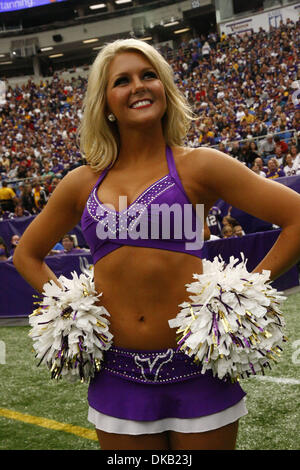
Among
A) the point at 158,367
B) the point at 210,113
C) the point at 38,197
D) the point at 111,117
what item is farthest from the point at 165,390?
the point at 210,113

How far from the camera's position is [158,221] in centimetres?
160

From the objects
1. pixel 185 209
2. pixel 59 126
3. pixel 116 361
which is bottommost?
pixel 59 126

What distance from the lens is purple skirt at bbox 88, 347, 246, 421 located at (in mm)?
1558

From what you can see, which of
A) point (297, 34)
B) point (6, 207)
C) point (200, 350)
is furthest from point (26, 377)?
point (297, 34)

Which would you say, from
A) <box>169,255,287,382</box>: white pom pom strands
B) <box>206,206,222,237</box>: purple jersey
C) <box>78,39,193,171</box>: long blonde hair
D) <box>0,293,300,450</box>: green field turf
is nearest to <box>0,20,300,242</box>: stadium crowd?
<box>206,206,222,237</box>: purple jersey

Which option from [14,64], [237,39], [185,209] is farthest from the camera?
[14,64]

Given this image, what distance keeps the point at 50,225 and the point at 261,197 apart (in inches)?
27.4

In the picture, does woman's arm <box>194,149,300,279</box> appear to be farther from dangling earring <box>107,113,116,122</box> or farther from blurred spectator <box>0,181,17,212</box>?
blurred spectator <box>0,181,17,212</box>

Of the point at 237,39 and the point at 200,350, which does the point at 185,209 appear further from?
the point at 237,39

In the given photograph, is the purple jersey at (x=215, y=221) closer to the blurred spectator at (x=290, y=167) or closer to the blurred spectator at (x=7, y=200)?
the blurred spectator at (x=290, y=167)

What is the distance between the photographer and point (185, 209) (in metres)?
1.62

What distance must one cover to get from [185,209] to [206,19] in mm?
30706

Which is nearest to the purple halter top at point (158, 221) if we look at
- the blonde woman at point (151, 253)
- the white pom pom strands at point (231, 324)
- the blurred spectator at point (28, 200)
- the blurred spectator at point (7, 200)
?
the blonde woman at point (151, 253)

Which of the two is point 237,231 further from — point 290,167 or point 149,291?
point 149,291
